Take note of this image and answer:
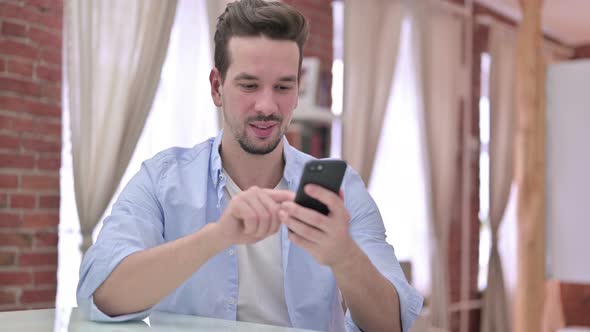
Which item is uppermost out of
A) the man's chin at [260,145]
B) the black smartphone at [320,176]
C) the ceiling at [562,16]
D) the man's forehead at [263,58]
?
the ceiling at [562,16]

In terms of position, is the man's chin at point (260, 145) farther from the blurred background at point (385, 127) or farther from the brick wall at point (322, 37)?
the brick wall at point (322, 37)

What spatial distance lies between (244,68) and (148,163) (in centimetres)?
36

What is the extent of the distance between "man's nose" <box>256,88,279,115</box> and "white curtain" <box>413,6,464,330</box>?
4071 millimetres

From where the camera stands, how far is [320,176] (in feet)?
4.47

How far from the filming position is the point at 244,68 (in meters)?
1.74

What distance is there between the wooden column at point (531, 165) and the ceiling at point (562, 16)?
234 cm

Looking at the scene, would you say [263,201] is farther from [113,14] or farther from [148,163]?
[113,14]

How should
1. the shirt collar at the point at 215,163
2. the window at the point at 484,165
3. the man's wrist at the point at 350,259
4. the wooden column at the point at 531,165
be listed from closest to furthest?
1. the man's wrist at the point at 350,259
2. the shirt collar at the point at 215,163
3. the wooden column at the point at 531,165
4. the window at the point at 484,165

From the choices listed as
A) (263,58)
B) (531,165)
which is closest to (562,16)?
(531,165)

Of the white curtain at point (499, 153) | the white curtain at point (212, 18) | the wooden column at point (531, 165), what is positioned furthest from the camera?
the white curtain at point (499, 153)

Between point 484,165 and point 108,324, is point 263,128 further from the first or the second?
point 484,165

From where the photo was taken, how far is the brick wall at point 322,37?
15.2 ft

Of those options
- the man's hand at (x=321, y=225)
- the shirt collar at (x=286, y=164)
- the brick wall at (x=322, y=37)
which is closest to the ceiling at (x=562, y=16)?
the brick wall at (x=322, y=37)

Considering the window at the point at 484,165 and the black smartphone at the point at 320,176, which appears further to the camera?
the window at the point at 484,165
